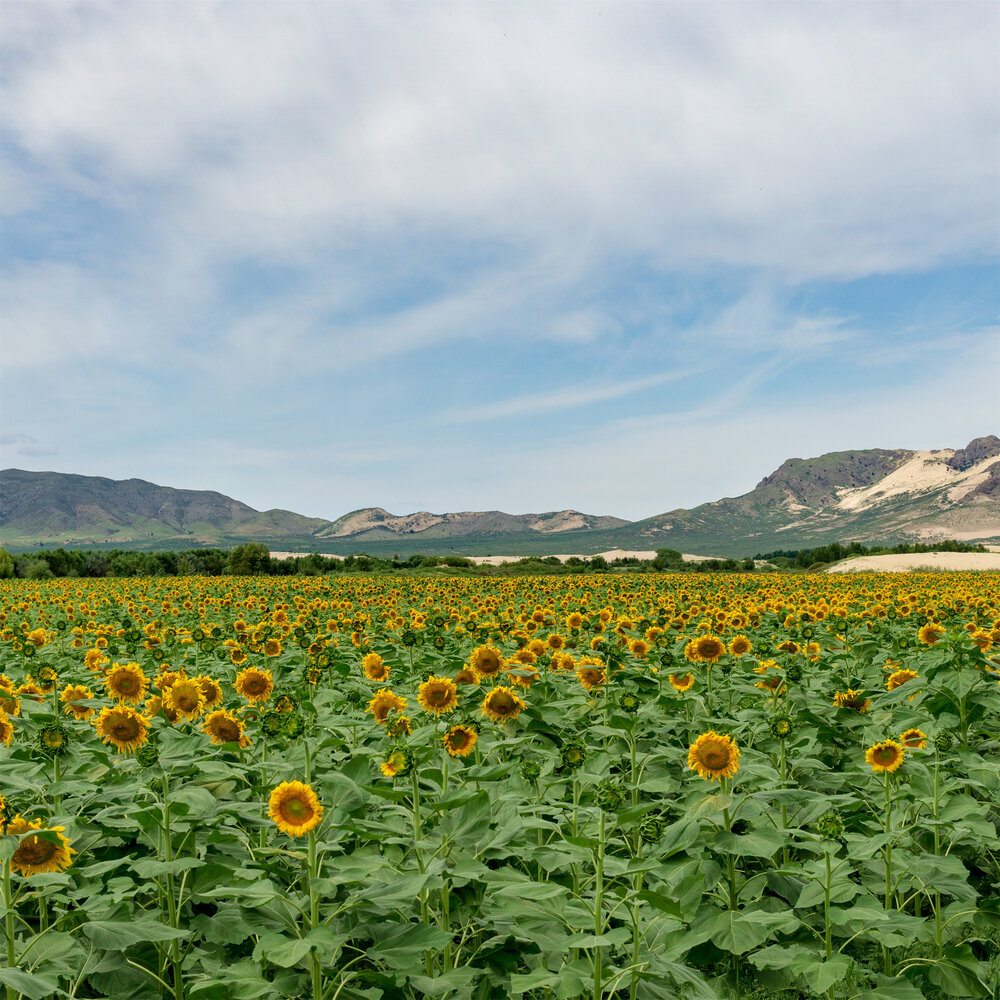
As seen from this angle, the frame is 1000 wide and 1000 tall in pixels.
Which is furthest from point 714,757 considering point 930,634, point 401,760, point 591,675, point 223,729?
point 930,634

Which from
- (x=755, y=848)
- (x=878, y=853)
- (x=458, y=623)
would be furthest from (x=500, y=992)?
(x=458, y=623)

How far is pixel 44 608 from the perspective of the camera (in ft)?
60.3

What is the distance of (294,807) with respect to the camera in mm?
3344

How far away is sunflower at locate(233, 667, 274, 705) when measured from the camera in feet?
19.7

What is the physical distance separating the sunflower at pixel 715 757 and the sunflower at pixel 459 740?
4.53 feet

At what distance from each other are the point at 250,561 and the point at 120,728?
56.5m

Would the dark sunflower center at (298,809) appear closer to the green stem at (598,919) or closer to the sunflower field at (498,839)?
the sunflower field at (498,839)

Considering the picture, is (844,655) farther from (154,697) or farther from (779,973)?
(154,697)

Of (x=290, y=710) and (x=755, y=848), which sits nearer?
(x=755, y=848)

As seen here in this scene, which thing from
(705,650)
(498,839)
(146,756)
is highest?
(146,756)

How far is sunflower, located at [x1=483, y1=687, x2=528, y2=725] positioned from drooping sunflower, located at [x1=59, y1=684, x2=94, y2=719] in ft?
10.5

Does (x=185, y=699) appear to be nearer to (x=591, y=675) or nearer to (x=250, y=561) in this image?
(x=591, y=675)

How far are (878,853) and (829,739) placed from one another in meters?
1.52

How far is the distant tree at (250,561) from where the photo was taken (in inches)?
2249
